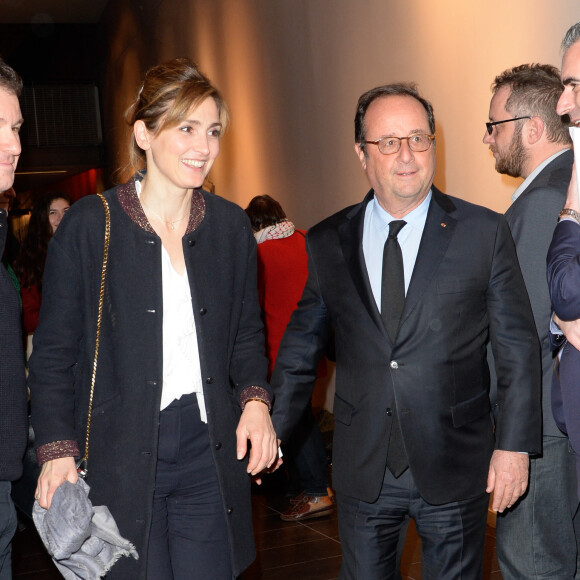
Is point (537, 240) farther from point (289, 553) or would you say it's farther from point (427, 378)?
point (289, 553)

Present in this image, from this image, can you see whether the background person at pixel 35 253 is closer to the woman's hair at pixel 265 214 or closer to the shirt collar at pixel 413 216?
the woman's hair at pixel 265 214

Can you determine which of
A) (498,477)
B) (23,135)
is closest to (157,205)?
(498,477)

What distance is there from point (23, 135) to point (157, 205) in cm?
1400

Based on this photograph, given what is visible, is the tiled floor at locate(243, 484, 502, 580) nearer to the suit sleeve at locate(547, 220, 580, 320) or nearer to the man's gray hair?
the suit sleeve at locate(547, 220, 580, 320)

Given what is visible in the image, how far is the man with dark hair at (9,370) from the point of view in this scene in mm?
2117

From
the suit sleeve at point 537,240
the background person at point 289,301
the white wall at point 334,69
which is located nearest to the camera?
the suit sleeve at point 537,240

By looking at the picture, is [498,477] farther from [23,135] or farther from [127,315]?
[23,135]

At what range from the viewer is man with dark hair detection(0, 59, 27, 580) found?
2.12 meters

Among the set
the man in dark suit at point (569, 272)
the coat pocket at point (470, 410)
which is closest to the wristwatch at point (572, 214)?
the man in dark suit at point (569, 272)

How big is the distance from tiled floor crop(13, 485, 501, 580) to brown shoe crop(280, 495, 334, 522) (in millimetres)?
40

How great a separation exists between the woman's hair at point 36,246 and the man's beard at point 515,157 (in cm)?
289

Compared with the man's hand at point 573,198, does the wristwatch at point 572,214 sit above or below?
below

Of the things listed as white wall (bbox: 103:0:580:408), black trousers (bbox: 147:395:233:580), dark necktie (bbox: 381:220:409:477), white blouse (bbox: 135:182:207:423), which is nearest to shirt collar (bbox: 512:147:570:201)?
dark necktie (bbox: 381:220:409:477)

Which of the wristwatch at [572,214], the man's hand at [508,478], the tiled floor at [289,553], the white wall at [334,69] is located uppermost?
the white wall at [334,69]
